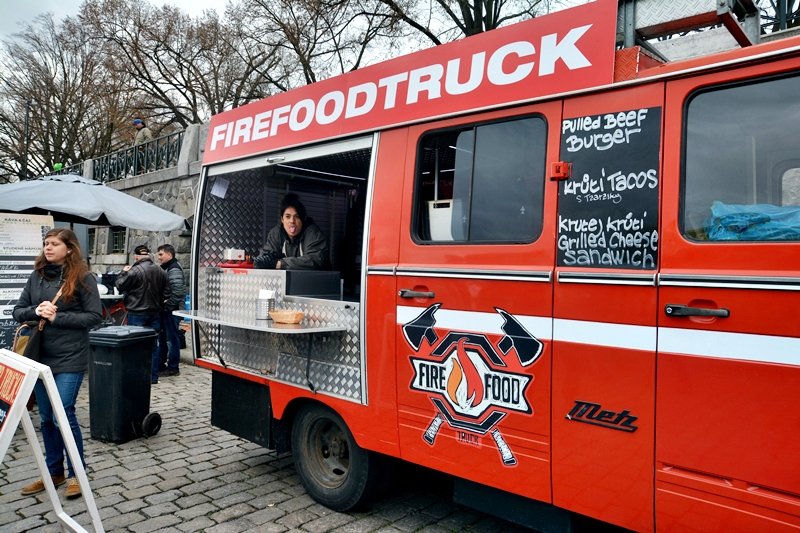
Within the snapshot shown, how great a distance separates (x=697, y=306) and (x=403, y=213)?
170 centimetres

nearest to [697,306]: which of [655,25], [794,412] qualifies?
[794,412]

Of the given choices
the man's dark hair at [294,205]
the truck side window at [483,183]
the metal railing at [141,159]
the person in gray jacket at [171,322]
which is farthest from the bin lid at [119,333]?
the metal railing at [141,159]

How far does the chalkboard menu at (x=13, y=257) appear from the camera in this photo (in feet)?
23.6

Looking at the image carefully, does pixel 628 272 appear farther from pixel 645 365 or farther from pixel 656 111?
pixel 656 111

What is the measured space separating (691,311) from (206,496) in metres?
3.55

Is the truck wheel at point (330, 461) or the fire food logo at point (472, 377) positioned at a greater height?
the fire food logo at point (472, 377)

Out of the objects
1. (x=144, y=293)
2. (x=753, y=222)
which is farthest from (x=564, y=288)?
(x=144, y=293)

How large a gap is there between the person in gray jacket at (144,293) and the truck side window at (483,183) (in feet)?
19.1

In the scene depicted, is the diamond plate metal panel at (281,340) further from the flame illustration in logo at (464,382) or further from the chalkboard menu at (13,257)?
the chalkboard menu at (13,257)

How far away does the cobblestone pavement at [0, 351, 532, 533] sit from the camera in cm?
376

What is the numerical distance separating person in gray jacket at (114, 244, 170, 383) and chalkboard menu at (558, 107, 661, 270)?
265 inches

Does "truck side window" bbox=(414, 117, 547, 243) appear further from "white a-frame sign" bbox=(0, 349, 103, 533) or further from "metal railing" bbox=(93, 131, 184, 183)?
"metal railing" bbox=(93, 131, 184, 183)

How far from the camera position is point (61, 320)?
13.7 ft

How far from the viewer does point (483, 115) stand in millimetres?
3111
